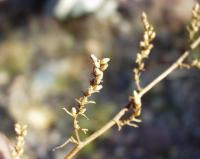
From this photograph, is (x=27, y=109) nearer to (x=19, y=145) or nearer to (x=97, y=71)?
(x=19, y=145)

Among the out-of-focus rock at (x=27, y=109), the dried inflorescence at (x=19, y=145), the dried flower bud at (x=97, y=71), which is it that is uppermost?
the out-of-focus rock at (x=27, y=109)

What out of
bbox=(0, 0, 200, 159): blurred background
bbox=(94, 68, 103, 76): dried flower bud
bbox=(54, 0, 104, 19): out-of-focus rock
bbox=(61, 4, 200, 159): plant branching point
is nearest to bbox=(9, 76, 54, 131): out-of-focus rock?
bbox=(0, 0, 200, 159): blurred background

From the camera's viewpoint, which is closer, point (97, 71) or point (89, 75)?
point (97, 71)

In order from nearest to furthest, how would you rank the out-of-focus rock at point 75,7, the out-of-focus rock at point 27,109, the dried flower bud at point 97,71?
1. the dried flower bud at point 97,71
2. the out-of-focus rock at point 27,109
3. the out-of-focus rock at point 75,7

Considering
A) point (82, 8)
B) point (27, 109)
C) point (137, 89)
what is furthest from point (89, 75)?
point (137, 89)

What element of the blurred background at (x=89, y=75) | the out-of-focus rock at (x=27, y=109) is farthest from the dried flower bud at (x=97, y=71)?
the out-of-focus rock at (x=27, y=109)

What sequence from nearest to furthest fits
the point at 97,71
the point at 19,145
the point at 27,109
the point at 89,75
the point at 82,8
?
1. the point at 97,71
2. the point at 19,145
3. the point at 27,109
4. the point at 89,75
5. the point at 82,8

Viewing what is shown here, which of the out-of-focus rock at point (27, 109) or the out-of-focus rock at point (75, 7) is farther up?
the out-of-focus rock at point (75, 7)

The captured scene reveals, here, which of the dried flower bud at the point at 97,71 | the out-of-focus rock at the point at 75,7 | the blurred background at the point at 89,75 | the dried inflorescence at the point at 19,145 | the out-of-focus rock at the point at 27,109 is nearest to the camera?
the dried flower bud at the point at 97,71

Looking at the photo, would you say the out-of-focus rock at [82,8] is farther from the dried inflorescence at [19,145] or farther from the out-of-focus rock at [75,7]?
the dried inflorescence at [19,145]

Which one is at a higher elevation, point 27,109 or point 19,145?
point 27,109
